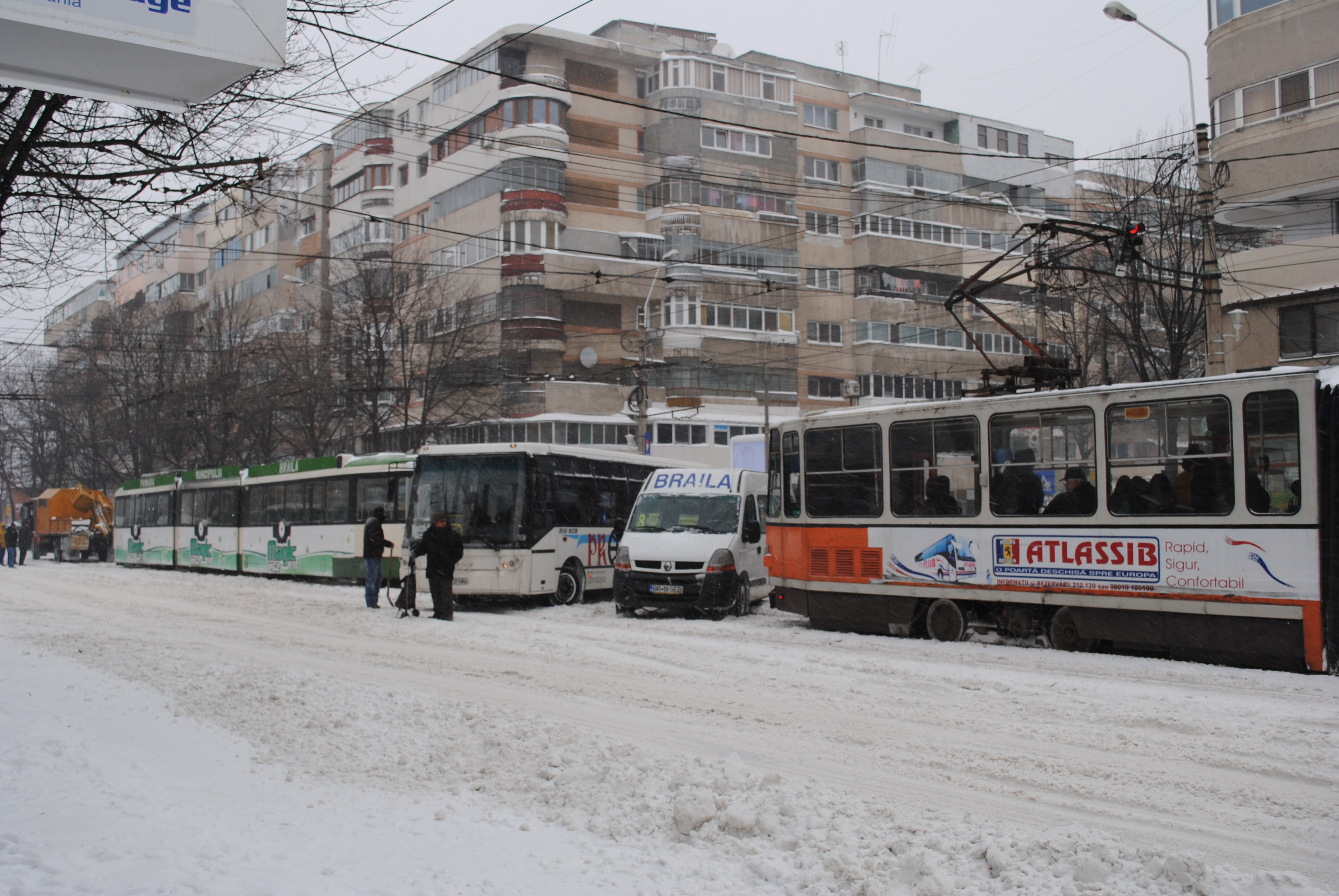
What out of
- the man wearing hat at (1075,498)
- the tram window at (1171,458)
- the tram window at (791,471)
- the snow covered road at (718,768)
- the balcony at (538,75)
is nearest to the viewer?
the snow covered road at (718,768)

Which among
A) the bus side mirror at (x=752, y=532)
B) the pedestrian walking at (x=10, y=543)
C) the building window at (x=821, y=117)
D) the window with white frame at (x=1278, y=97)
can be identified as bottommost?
the pedestrian walking at (x=10, y=543)

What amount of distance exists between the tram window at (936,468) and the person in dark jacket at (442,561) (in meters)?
6.98

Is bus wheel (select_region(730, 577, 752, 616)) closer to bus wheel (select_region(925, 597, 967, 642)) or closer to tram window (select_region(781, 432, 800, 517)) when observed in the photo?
tram window (select_region(781, 432, 800, 517))

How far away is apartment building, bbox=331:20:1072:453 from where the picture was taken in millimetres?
49969

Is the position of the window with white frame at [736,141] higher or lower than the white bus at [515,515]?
higher

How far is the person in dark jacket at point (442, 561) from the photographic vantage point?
17734 mm

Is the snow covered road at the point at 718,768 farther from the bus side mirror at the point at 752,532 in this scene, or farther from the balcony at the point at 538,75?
the balcony at the point at 538,75

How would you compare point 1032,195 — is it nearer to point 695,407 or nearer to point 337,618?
point 695,407

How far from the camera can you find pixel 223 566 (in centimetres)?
3500

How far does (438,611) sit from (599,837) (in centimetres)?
1238

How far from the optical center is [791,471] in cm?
1670

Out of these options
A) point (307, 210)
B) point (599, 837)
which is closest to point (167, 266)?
point (307, 210)

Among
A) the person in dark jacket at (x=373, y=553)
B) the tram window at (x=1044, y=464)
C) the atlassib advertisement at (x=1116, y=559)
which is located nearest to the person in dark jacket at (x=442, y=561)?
the person in dark jacket at (x=373, y=553)

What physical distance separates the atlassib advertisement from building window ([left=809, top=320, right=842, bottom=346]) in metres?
42.1
